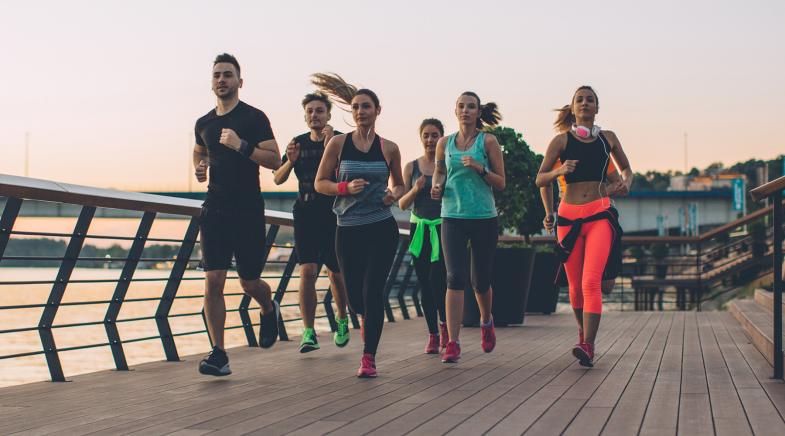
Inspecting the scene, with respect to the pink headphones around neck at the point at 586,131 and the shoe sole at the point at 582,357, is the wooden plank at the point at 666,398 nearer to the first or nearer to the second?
the shoe sole at the point at 582,357

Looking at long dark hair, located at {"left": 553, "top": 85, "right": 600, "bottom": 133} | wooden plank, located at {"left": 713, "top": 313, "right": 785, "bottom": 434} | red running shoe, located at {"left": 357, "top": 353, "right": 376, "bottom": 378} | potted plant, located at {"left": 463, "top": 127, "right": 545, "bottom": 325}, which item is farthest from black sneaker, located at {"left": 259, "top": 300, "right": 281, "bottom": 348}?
potted plant, located at {"left": 463, "top": 127, "right": 545, "bottom": 325}

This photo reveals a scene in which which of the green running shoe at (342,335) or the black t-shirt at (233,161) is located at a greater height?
the black t-shirt at (233,161)

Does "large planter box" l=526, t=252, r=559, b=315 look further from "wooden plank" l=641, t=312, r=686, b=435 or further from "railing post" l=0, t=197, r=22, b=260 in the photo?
"railing post" l=0, t=197, r=22, b=260

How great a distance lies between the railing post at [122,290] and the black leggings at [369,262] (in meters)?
1.35

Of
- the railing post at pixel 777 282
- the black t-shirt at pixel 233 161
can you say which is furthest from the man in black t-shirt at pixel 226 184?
the railing post at pixel 777 282

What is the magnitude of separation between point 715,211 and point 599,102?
6550 cm

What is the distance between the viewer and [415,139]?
7520 mm

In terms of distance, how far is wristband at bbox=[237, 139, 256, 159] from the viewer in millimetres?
5629

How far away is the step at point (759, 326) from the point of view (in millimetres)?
6533

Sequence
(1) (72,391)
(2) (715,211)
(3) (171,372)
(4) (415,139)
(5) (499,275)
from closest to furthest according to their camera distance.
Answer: (1) (72,391)
(3) (171,372)
(4) (415,139)
(5) (499,275)
(2) (715,211)

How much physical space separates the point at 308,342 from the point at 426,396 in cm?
223

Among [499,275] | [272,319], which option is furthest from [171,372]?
[499,275]

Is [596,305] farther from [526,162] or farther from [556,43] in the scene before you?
[556,43]

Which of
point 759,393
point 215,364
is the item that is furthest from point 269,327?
point 759,393
